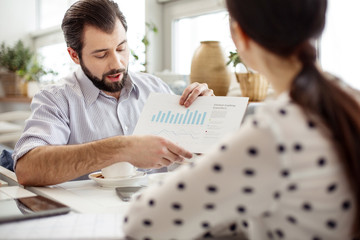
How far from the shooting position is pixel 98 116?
1.76 metres

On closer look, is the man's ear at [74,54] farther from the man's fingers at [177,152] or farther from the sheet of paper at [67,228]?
the sheet of paper at [67,228]

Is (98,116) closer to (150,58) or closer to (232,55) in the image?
(232,55)

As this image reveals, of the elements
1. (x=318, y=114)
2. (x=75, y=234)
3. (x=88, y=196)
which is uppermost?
(x=318, y=114)

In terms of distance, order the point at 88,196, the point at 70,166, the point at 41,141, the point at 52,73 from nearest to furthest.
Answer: the point at 88,196 < the point at 70,166 < the point at 41,141 < the point at 52,73

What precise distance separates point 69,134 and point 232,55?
36.0 inches

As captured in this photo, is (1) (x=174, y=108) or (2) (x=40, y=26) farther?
(2) (x=40, y=26)

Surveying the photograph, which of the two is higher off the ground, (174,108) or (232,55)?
(232,55)

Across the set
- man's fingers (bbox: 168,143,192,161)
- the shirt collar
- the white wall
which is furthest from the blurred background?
the shirt collar

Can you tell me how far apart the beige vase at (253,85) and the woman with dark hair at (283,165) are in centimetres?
132

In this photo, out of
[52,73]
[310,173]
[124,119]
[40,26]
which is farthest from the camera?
[40,26]

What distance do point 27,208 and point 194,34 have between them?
2040 millimetres

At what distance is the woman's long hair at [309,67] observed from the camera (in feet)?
2.00

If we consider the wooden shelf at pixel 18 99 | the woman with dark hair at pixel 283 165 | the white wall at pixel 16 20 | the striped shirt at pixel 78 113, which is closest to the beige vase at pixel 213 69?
the striped shirt at pixel 78 113

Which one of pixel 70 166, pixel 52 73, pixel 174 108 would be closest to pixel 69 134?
pixel 70 166
